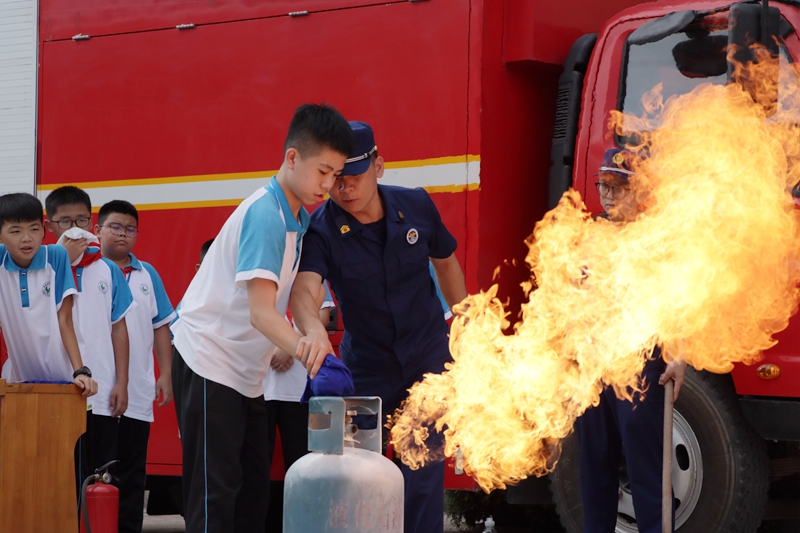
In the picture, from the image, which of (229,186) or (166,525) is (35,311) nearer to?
(229,186)

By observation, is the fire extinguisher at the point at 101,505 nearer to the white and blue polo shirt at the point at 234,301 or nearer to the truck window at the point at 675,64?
the white and blue polo shirt at the point at 234,301

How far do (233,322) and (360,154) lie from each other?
2.85 ft

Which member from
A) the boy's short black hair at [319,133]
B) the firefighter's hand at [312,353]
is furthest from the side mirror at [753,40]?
the firefighter's hand at [312,353]

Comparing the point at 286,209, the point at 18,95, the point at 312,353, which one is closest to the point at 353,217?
the point at 286,209

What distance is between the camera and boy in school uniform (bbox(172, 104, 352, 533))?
4285 millimetres

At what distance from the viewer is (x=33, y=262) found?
5.86m

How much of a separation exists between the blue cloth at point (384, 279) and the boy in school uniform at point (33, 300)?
1880 millimetres

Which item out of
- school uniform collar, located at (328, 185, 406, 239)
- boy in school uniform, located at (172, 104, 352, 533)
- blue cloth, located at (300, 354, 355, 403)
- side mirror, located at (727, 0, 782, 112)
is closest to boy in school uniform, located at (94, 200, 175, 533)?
boy in school uniform, located at (172, 104, 352, 533)

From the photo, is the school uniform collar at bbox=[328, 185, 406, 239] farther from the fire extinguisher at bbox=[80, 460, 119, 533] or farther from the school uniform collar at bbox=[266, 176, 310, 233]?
the fire extinguisher at bbox=[80, 460, 119, 533]

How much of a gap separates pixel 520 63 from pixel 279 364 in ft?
7.01

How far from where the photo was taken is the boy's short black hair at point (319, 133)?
428cm

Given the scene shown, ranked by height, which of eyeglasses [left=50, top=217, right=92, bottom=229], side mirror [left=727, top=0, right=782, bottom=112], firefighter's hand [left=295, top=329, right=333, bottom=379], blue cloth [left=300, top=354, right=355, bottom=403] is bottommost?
blue cloth [left=300, top=354, right=355, bottom=403]

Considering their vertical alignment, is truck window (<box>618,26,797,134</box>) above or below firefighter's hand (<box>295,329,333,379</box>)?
above

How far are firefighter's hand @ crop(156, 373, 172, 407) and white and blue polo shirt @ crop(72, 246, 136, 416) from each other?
303mm
